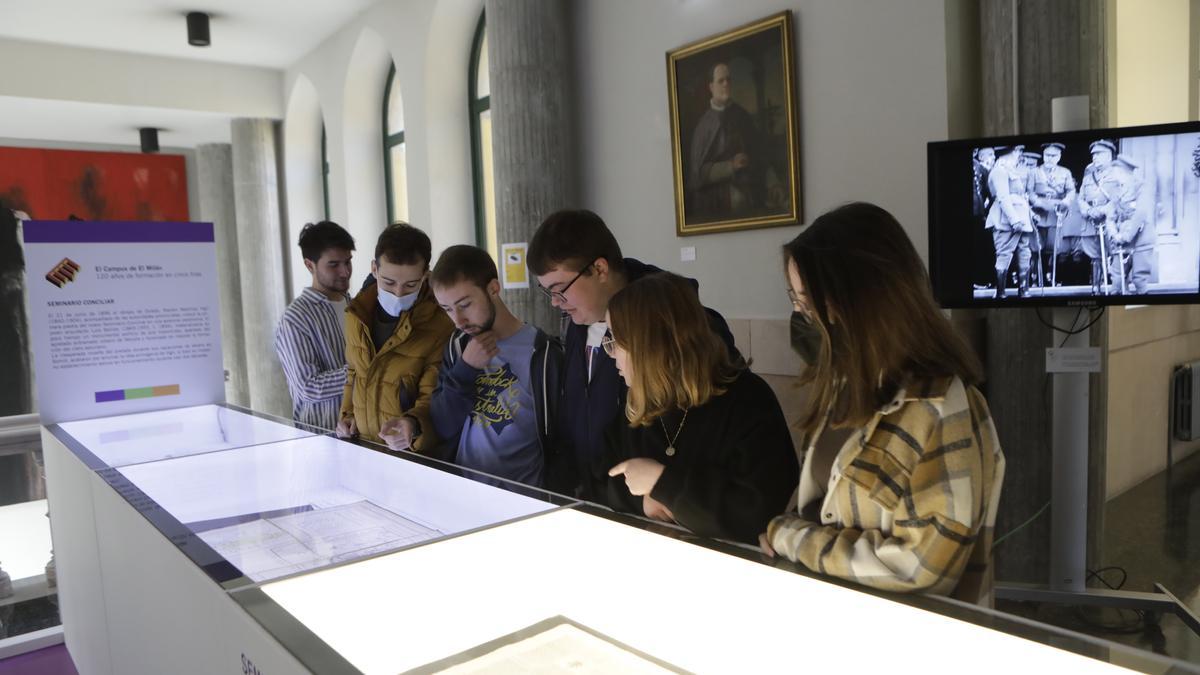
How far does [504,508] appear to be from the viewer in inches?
63.5

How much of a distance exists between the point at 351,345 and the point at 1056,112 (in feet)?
9.64

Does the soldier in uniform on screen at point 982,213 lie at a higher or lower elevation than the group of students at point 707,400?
higher

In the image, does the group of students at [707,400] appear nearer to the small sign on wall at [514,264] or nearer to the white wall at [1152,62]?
the small sign on wall at [514,264]

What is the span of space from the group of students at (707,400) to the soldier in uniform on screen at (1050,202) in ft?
5.76

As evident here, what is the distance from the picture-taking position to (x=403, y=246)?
2797 mm

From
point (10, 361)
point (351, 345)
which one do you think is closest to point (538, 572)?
point (351, 345)

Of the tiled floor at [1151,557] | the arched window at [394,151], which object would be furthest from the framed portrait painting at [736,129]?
the arched window at [394,151]

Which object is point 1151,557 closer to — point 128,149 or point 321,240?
point 321,240

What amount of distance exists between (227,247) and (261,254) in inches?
64.4

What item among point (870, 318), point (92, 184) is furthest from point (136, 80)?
point (870, 318)

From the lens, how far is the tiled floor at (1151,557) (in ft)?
11.1

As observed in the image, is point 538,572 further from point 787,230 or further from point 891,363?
point 787,230

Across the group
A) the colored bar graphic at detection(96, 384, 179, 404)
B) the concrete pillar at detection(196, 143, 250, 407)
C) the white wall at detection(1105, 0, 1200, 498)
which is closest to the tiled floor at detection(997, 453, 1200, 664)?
the white wall at detection(1105, 0, 1200, 498)

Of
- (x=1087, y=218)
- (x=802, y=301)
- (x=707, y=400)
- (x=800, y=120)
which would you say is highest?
(x=800, y=120)
